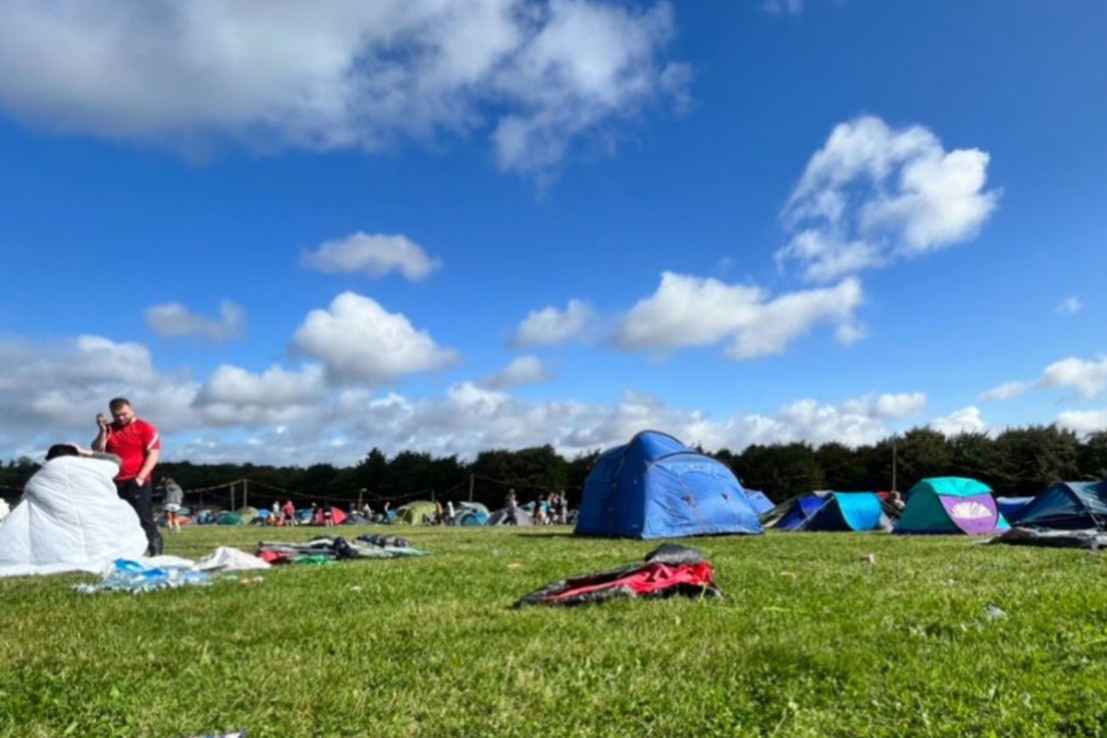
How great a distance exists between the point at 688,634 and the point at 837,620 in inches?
46.8

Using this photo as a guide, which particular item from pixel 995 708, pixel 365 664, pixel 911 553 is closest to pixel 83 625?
pixel 365 664

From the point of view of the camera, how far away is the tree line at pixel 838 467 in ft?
177

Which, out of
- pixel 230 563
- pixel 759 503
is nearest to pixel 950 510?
pixel 759 503

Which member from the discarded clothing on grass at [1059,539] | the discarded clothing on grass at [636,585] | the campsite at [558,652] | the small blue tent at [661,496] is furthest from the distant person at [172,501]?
the discarded clothing on grass at [1059,539]

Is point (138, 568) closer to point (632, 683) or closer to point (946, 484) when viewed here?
point (632, 683)

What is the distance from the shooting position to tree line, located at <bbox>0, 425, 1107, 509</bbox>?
53.9 m

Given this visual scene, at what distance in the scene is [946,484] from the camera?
771 inches

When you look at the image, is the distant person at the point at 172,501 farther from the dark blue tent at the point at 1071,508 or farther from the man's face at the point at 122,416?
the dark blue tent at the point at 1071,508

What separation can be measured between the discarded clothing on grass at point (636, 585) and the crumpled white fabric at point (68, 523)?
6052 millimetres

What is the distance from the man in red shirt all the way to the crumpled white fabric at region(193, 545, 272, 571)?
4.75 feet

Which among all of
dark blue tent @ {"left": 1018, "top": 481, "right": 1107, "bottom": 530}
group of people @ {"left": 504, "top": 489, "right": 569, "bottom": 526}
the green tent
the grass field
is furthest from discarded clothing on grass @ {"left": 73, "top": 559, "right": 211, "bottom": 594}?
the green tent

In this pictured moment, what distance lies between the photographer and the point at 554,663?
4242mm

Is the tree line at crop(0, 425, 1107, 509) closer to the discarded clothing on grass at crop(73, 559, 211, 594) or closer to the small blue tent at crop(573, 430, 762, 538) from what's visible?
the small blue tent at crop(573, 430, 762, 538)

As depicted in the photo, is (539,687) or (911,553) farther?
(911,553)
